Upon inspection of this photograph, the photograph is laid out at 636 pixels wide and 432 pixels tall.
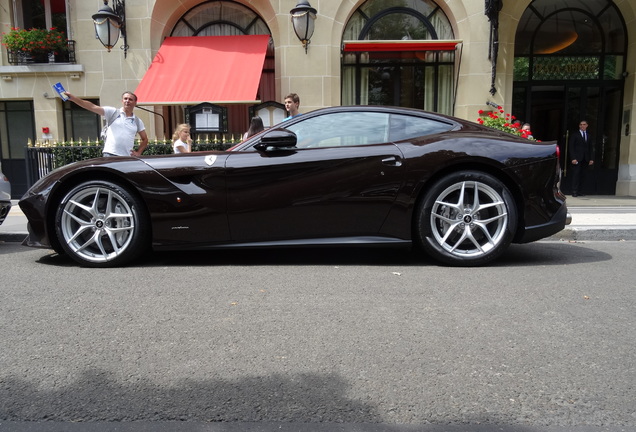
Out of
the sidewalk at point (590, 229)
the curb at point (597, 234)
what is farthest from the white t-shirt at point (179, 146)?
the curb at point (597, 234)

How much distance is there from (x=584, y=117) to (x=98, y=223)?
11662 mm

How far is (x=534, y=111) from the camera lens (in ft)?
40.1

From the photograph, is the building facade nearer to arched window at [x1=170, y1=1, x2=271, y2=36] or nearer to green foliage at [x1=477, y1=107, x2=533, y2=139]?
arched window at [x1=170, y1=1, x2=271, y2=36]

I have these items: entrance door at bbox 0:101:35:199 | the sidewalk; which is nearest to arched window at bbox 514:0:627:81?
the sidewalk

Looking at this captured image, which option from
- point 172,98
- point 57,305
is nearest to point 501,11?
point 172,98

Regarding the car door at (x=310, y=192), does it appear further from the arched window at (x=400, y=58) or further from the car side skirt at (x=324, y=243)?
the arched window at (x=400, y=58)

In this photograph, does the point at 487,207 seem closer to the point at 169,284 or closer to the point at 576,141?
the point at 169,284

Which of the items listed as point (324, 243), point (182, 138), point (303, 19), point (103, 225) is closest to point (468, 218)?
point (324, 243)

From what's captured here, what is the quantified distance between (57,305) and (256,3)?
32.9 ft

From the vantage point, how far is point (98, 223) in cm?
439

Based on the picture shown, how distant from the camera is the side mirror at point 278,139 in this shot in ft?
13.8

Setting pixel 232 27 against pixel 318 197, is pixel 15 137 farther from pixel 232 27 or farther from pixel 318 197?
pixel 318 197

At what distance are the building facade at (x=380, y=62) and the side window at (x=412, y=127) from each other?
6682mm

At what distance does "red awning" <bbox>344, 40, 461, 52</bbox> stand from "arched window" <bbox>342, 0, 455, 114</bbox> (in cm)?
45
